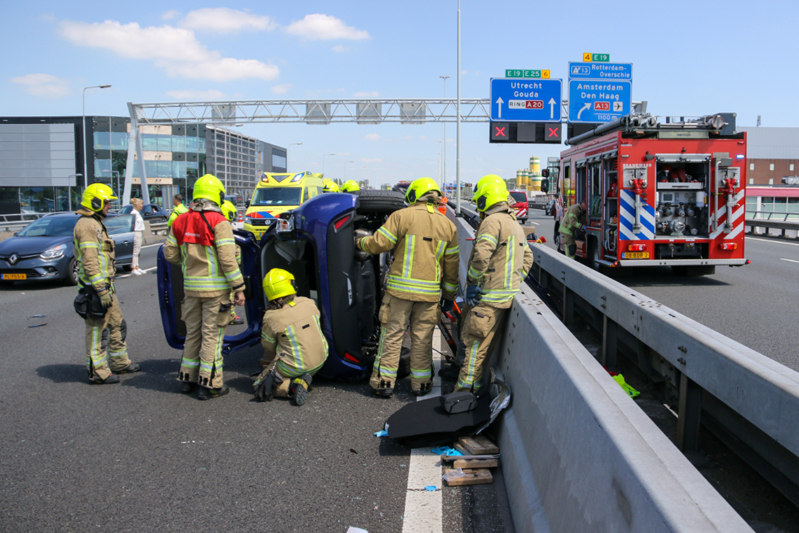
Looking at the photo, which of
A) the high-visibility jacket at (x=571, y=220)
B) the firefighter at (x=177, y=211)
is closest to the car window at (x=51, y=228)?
the firefighter at (x=177, y=211)

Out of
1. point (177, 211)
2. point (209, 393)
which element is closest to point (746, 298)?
point (209, 393)

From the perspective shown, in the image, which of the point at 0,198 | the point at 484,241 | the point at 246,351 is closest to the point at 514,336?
the point at 484,241

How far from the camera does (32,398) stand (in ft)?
17.5

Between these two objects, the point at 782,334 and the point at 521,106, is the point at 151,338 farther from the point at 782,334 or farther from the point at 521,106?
the point at 521,106

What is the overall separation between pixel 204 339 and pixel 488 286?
8.27 feet

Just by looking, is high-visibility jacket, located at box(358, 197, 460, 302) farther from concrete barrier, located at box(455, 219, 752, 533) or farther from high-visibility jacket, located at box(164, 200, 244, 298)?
concrete barrier, located at box(455, 219, 752, 533)

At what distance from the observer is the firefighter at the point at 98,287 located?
19.0 feet

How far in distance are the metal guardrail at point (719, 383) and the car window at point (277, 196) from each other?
18.6 meters

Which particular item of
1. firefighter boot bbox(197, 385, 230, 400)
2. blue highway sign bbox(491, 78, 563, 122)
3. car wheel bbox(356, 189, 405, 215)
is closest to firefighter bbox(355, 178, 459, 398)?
car wheel bbox(356, 189, 405, 215)

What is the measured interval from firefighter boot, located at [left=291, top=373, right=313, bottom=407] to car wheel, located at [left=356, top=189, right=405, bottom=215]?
186 cm

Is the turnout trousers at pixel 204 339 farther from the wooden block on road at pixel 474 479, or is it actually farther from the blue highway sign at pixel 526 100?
the blue highway sign at pixel 526 100

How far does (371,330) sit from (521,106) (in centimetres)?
2390

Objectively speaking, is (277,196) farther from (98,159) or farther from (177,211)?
(98,159)

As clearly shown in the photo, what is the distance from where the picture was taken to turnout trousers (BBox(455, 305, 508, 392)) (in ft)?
15.2
